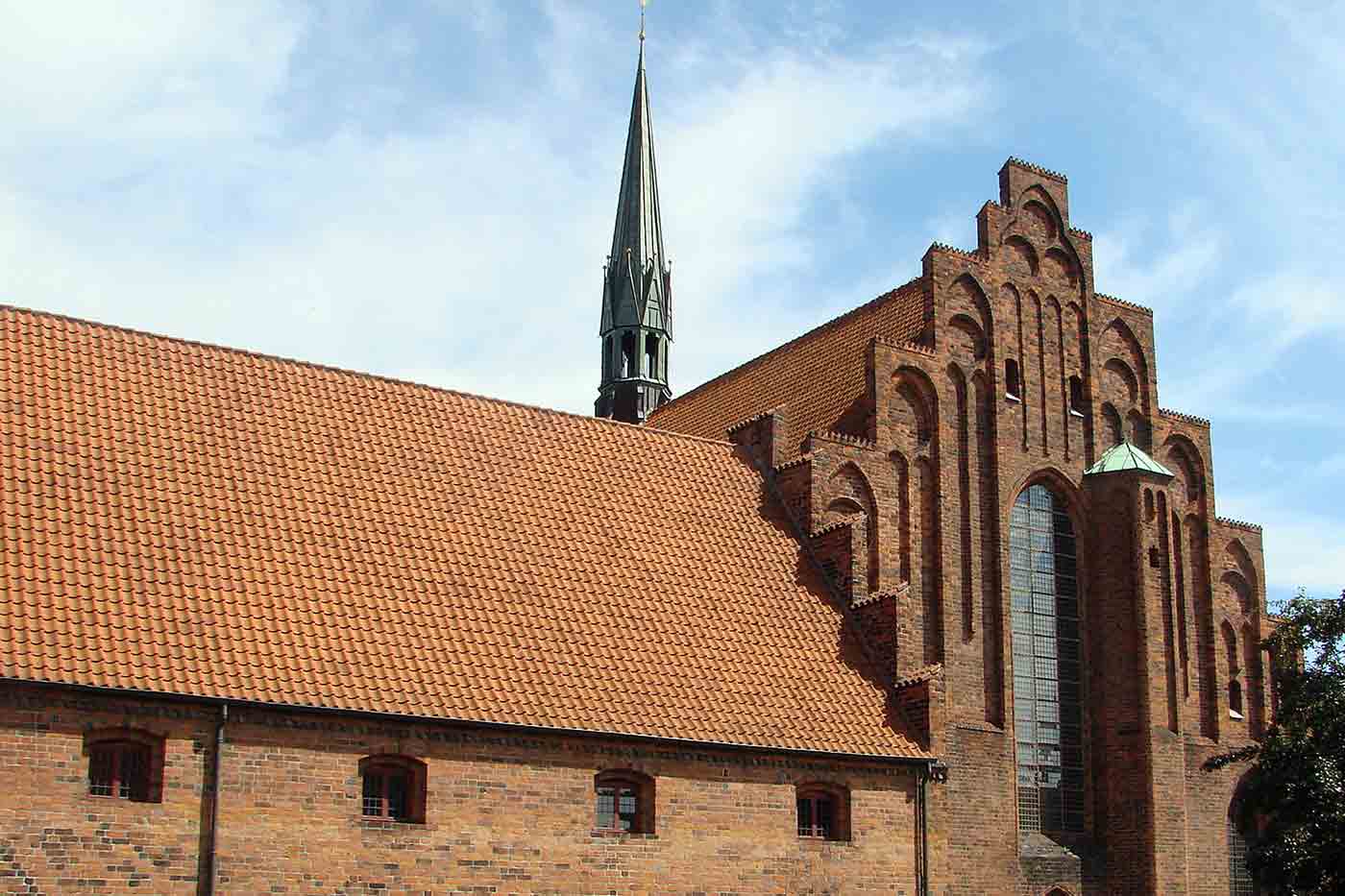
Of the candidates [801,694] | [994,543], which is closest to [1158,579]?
[994,543]

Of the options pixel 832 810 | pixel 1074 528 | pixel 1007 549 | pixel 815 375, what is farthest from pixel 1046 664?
pixel 832 810

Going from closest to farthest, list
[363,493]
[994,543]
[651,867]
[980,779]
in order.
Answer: [651,867], [363,493], [980,779], [994,543]

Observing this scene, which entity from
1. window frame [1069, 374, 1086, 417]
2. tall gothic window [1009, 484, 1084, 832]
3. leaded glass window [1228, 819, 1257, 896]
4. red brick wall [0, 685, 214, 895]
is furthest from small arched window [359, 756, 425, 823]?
leaded glass window [1228, 819, 1257, 896]

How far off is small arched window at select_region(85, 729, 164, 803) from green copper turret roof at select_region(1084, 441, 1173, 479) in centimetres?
1928

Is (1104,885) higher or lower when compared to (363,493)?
lower

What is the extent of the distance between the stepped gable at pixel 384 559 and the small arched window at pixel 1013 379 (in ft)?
20.0

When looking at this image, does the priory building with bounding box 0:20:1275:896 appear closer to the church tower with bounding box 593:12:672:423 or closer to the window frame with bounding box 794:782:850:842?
the window frame with bounding box 794:782:850:842

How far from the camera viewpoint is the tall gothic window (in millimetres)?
30125

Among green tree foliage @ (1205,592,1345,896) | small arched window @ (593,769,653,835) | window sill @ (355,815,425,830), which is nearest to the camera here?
window sill @ (355,815,425,830)

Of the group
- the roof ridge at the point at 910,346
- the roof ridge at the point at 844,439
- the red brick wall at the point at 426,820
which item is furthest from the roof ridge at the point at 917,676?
the roof ridge at the point at 910,346

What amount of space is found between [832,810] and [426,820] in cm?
680

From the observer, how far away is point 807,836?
2464 cm

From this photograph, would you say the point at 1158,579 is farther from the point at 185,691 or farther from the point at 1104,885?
the point at 185,691

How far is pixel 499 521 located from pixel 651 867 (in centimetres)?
585
